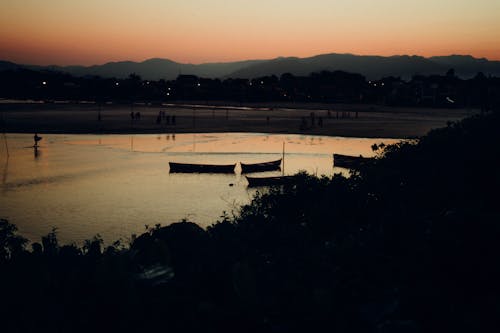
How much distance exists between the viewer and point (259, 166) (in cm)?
4150

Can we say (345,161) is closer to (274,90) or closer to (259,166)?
A: (259,166)

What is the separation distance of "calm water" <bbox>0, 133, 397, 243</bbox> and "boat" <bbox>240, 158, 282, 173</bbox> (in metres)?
0.53

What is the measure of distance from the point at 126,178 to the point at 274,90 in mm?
133064

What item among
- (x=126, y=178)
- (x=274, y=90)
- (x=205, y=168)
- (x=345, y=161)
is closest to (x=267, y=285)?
(x=126, y=178)

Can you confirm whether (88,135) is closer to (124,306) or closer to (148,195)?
(148,195)

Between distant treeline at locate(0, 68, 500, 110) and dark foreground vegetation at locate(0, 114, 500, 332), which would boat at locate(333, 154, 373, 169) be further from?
distant treeline at locate(0, 68, 500, 110)

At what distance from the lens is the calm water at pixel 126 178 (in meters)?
26.5

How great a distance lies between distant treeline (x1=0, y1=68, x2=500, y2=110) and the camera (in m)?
142

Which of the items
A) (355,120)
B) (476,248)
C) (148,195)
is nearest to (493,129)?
(476,248)

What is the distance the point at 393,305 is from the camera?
19.2 feet

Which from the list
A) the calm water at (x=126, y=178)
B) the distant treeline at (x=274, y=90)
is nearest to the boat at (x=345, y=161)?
the calm water at (x=126, y=178)

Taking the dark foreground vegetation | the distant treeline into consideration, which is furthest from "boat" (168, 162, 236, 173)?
the distant treeline

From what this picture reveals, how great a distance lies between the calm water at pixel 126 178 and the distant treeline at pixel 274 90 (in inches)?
3197

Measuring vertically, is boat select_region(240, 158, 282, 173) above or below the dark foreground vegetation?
below
